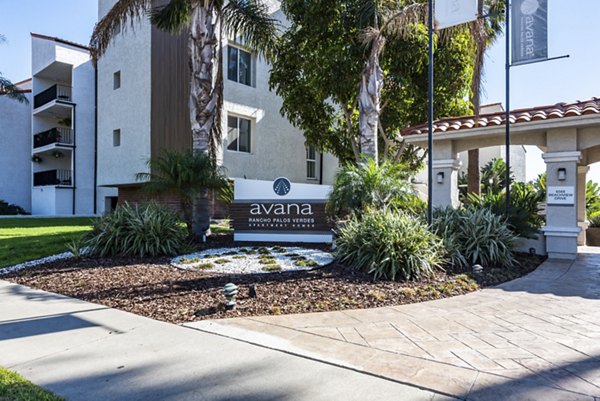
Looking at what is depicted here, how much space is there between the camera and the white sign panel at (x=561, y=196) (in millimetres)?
8969

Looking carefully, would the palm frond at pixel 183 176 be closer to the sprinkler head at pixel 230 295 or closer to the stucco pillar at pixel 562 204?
the sprinkler head at pixel 230 295

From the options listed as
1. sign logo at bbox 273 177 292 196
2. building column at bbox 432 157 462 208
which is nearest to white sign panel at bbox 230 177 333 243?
sign logo at bbox 273 177 292 196

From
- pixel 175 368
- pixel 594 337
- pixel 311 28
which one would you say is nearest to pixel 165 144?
pixel 311 28

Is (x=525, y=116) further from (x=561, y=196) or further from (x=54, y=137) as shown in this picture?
(x=54, y=137)

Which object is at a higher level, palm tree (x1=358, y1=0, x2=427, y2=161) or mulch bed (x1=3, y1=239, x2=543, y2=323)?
palm tree (x1=358, y1=0, x2=427, y2=161)

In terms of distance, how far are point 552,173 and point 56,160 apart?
99.0 ft

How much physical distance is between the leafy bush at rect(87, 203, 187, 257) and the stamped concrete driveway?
16.5 ft

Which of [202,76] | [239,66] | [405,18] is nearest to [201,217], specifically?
[202,76]

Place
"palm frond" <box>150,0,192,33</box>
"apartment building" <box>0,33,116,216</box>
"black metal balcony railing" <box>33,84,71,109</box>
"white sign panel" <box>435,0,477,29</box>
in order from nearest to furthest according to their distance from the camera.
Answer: "white sign panel" <box>435,0,477,29</box> → "palm frond" <box>150,0,192,33</box> → "apartment building" <box>0,33,116,216</box> → "black metal balcony railing" <box>33,84,71,109</box>

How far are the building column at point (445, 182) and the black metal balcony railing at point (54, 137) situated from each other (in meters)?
24.2

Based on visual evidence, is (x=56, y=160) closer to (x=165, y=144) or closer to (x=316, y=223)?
(x=165, y=144)

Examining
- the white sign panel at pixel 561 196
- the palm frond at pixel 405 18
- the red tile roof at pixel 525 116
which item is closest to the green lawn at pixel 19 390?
the red tile roof at pixel 525 116

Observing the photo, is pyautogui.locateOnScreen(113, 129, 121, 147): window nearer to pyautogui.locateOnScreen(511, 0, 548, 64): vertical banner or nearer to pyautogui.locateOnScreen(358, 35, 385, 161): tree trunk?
pyautogui.locateOnScreen(358, 35, 385, 161): tree trunk

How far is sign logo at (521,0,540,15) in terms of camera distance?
29.1ft
